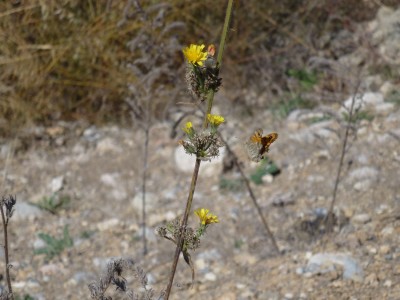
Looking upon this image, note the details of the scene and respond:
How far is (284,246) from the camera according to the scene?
3.28 m

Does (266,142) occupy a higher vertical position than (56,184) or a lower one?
lower

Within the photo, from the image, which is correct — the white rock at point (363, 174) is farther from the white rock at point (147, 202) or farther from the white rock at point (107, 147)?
the white rock at point (107, 147)

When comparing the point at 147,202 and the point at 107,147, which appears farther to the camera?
the point at 107,147

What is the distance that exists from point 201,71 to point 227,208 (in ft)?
7.50

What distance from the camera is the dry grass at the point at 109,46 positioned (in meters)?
4.50

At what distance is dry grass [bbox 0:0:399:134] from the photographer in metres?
4.50

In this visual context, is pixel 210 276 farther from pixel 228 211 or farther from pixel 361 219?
pixel 361 219

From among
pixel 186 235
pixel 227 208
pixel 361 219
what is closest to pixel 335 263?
pixel 361 219

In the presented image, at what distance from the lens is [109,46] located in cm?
461

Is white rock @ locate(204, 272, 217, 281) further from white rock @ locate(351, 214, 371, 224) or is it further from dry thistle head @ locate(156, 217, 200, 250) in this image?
dry thistle head @ locate(156, 217, 200, 250)

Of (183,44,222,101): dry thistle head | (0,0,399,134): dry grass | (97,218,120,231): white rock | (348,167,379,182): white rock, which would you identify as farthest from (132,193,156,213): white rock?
(183,44,222,101): dry thistle head

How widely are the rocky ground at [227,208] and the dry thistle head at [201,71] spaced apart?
4.44 feet

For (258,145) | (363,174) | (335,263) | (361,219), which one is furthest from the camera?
(363,174)

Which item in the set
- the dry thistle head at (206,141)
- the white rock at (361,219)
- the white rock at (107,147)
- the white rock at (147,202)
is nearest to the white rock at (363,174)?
the white rock at (361,219)
